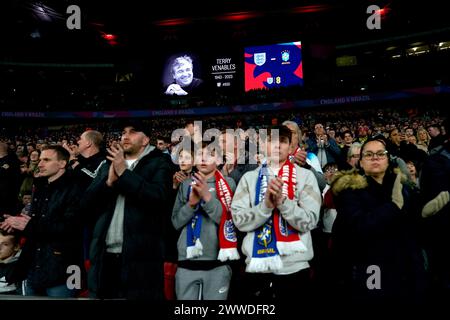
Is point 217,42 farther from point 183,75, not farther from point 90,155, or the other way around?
point 90,155

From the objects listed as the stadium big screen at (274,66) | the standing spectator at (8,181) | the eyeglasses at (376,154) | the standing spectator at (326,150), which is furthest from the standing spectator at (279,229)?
the stadium big screen at (274,66)

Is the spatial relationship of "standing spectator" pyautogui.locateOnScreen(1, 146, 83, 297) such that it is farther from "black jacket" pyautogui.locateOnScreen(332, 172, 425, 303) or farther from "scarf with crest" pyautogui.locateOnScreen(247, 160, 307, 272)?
"black jacket" pyautogui.locateOnScreen(332, 172, 425, 303)

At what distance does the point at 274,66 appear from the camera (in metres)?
20.4

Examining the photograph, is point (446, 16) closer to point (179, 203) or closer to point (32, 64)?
point (179, 203)

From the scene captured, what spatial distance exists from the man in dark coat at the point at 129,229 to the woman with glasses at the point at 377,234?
1399 mm

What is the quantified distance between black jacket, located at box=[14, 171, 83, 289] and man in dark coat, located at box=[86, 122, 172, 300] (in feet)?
1.09

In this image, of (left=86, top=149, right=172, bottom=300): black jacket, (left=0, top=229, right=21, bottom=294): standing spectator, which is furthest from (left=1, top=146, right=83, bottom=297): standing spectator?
(left=0, top=229, right=21, bottom=294): standing spectator

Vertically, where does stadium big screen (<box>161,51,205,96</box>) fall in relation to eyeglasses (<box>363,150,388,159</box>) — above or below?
above

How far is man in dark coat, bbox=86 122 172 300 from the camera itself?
2.52 metres

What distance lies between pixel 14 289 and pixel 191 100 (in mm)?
22137

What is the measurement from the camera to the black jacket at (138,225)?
8.25 feet

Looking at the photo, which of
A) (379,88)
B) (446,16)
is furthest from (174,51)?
(446,16)

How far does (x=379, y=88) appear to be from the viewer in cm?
2188

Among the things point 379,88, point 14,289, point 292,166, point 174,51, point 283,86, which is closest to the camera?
point 292,166
